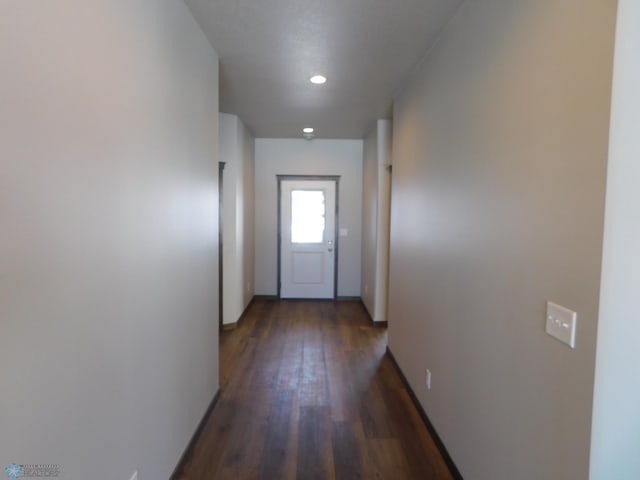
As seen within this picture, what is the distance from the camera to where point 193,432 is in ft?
7.88

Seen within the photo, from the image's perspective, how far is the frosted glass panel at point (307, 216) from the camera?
20.7 feet

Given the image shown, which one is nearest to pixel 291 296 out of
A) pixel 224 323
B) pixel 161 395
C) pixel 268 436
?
pixel 224 323

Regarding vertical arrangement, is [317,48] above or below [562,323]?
above

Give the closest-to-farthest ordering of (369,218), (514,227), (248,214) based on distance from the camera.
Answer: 1. (514,227)
2. (369,218)
3. (248,214)

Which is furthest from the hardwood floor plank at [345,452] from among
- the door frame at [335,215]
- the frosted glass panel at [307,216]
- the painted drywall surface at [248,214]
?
the frosted glass panel at [307,216]

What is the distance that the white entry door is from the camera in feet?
20.7

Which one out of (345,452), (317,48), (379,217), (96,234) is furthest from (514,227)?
(379,217)

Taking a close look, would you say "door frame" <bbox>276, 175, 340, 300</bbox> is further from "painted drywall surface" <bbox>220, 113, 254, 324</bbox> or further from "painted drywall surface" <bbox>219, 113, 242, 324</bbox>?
"painted drywall surface" <bbox>219, 113, 242, 324</bbox>

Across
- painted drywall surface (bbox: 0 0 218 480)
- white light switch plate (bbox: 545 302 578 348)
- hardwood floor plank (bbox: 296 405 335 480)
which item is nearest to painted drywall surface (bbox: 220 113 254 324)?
hardwood floor plank (bbox: 296 405 335 480)

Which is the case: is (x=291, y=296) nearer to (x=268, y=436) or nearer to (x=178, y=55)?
(x=268, y=436)

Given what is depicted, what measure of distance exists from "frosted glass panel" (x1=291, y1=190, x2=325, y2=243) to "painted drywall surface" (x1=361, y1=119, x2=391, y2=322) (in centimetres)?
114

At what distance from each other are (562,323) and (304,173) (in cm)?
529

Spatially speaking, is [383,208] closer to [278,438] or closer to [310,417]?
[310,417]

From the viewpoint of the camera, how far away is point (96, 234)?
1288mm
